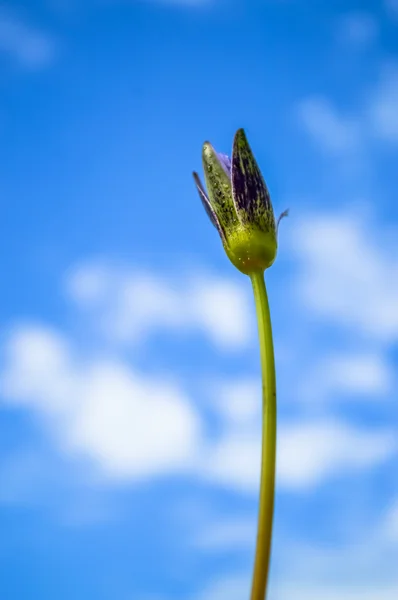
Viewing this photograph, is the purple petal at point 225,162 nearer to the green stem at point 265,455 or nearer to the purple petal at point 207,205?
the purple petal at point 207,205

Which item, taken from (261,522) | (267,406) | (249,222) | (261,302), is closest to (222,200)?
(249,222)

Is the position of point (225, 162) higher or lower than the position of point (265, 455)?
higher

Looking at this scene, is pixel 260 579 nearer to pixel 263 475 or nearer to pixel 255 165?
pixel 263 475

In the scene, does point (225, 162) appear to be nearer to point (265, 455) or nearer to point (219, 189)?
point (219, 189)

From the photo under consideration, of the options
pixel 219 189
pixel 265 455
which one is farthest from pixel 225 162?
pixel 265 455

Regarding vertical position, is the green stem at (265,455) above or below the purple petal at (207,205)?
below

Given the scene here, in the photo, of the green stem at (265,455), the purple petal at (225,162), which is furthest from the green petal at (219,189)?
the green stem at (265,455)
